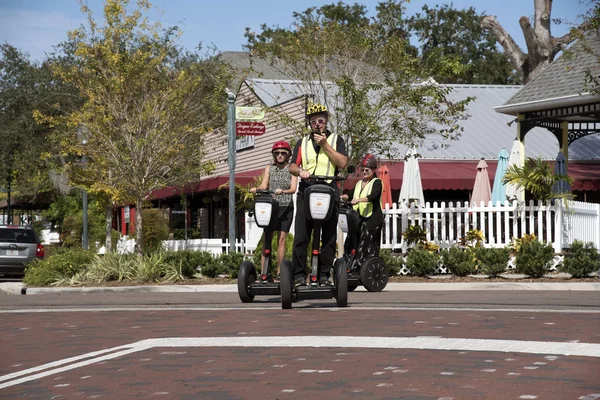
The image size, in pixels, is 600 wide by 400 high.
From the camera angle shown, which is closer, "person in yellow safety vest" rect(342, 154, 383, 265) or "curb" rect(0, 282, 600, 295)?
"person in yellow safety vest" rect(342, 154, 383, 265)

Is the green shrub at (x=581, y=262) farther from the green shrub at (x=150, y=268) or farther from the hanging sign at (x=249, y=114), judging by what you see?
the green shrub at (x=150, y=268)

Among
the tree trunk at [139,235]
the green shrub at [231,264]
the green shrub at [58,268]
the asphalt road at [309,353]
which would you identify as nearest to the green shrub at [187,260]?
the green shrub at [231,264]

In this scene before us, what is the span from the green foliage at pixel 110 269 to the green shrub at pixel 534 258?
738cm

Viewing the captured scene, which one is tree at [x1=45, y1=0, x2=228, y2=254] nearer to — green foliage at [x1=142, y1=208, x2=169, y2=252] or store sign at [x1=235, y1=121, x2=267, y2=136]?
store sign at [x1=235, y1=121, x2=267, y2=136]

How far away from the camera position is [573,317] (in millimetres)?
9922

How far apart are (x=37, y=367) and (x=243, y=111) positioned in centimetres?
1405

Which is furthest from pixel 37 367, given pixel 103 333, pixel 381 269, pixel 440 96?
pixel 440 96

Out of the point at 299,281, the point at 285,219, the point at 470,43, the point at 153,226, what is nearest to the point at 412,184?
the point at 285,219

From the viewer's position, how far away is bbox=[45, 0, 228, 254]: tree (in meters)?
24.2

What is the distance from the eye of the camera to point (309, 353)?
7.41 meters

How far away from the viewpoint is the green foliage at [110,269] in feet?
67.5

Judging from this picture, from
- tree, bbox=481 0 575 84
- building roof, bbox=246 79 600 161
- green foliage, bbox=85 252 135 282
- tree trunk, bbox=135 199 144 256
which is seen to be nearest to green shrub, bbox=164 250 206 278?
green foliage, bbox=85 252 135 282

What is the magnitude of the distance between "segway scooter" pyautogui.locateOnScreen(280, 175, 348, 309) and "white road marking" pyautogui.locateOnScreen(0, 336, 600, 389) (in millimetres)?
2615

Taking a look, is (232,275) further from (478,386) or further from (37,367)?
(478,386)
